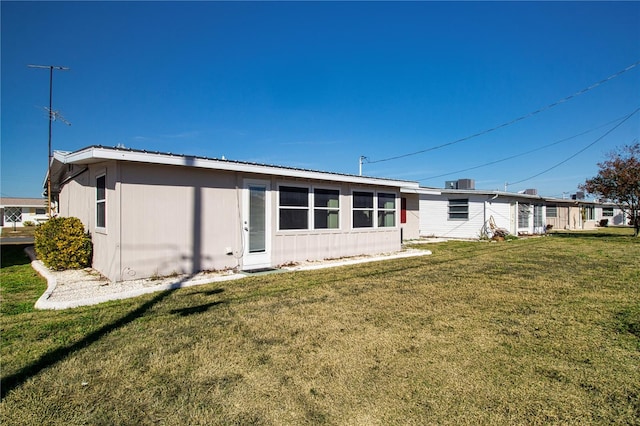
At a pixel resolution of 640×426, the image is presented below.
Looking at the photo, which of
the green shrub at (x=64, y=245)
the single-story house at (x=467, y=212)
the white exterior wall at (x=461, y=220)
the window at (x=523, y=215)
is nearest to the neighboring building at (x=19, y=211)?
the green shrub at (x=64, y=245)

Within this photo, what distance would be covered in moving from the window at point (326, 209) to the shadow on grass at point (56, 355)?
240 inches

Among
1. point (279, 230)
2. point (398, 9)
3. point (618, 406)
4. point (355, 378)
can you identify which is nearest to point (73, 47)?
point (279, 230)

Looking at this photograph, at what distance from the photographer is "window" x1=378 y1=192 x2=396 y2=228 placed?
1270cm

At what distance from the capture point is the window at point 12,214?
121 ft

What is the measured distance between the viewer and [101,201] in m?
7.94

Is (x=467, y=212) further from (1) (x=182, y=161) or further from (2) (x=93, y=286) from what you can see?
(2) (x=93, y=286)

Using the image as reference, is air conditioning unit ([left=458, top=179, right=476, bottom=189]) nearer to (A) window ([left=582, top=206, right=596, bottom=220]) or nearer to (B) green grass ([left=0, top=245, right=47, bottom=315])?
(A) window ([left=582, top=206, right=596, bottom=220])

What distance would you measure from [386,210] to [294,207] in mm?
4532

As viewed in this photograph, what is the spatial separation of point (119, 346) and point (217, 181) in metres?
5.10

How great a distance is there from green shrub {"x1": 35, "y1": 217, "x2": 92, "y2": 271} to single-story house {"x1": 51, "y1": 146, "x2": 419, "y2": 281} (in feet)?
1.04

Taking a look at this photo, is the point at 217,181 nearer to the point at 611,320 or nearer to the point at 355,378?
the point at 355,378

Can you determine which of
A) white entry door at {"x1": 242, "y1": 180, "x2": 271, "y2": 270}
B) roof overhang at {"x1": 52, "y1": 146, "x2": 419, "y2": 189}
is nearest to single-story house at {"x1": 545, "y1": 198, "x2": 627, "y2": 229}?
roof overhang at {"x1": 52, "y1": 146, "x2": 419, "y2": 189}

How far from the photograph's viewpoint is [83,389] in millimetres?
2900

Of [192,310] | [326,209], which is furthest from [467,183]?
[192,310]
